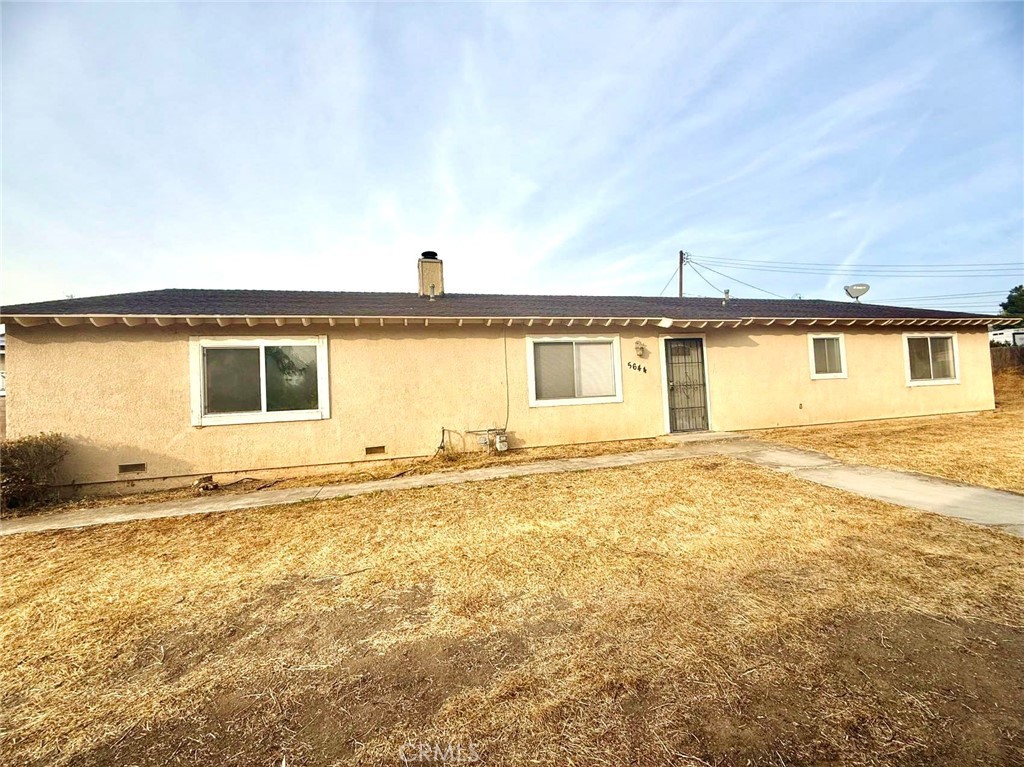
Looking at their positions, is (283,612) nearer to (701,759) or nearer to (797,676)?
(701,759)

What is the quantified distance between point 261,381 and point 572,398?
6059 millimetres

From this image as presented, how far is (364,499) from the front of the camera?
5.46m

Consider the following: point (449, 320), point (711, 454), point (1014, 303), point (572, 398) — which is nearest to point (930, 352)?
point (711, 454)

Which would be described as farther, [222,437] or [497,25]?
[497,25]

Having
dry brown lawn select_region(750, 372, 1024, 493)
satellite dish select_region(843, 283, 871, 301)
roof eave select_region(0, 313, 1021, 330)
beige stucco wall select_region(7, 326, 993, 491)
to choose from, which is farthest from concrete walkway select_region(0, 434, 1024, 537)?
Answer: satellite dish select_region(843, 283, 871, 301)

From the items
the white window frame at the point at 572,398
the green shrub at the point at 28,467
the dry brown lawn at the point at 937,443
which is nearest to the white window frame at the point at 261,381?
the green shrub at the point at 28,467

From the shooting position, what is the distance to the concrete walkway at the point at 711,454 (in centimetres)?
428

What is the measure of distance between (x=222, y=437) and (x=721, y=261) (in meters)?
25.5

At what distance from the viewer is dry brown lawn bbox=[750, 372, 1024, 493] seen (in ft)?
18.2

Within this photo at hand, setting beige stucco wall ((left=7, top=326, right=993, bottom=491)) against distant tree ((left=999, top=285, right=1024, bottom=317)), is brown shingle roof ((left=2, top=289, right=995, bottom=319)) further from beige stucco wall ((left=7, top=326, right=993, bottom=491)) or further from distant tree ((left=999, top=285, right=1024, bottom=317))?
distant tree ((left=999, top=285, right=1024, bottom=317))

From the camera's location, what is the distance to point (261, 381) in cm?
702

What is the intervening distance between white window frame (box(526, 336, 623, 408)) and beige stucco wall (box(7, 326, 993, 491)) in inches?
5.2

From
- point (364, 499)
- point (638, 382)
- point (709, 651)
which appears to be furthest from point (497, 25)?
point (709, 651)

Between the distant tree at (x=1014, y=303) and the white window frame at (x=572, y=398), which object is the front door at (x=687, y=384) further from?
the distant tree at (x=1014, y=303)
